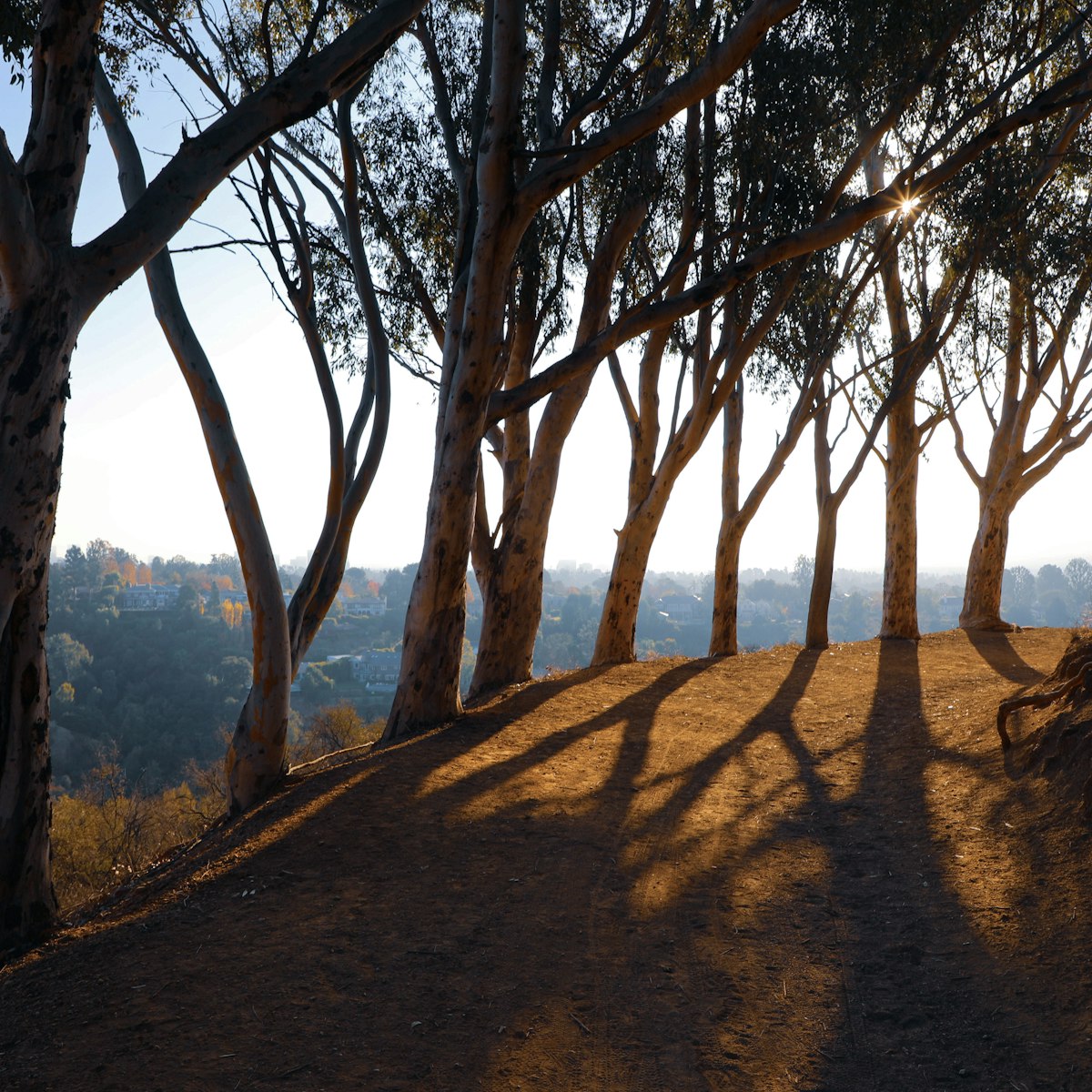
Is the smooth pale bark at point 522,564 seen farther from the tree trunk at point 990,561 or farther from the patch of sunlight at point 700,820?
the tree trunk at point 990,561

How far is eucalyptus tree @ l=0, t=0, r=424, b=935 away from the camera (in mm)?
3768

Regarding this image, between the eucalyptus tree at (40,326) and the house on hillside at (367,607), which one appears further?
the house on hillside at (367,607)

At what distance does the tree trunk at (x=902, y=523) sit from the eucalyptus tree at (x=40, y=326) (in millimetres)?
10971

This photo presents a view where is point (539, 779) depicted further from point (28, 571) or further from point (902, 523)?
point (902, 523)

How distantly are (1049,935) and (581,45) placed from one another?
31.2 ft

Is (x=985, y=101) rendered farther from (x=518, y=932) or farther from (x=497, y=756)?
(x=518, y=932)

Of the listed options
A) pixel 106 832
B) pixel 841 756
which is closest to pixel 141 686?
pixel 106 832

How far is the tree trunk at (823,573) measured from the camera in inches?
482

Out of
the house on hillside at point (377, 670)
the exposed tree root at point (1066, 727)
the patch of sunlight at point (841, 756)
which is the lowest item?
the house on hillside at point (377, 670)

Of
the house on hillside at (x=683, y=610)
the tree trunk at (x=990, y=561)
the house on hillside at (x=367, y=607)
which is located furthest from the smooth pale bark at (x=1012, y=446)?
the house on hillside at (x=367, y=607)

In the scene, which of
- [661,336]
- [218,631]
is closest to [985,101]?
[661,336]

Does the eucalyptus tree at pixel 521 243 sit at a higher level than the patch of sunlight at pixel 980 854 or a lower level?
higher

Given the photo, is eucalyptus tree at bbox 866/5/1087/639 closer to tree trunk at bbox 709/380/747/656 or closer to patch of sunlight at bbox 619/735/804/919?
tree trunk at bbox 709/380/747/656

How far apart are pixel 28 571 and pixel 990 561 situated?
539 inches
